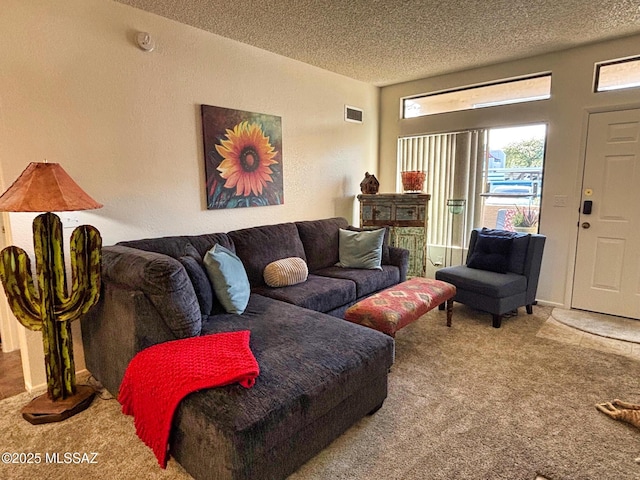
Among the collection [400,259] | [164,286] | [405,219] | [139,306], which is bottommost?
[400,259]

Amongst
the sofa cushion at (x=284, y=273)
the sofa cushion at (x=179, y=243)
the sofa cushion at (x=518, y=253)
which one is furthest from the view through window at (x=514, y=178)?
the sofa cushion at (x=179, y=243)

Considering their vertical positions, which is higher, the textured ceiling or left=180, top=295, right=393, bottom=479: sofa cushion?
the textured ceiling

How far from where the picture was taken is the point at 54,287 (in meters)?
2.01

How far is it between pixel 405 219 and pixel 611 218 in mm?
1921

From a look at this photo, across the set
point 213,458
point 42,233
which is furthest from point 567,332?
point 42,233

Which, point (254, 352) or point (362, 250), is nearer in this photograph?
point (254, 352)

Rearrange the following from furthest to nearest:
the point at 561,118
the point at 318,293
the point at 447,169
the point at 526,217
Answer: the point at 447,169, the point at 526,217, the point at 561,118, the point at 318,293

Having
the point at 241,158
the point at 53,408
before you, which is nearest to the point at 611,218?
the point at 241,158

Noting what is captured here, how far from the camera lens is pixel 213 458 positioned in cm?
144

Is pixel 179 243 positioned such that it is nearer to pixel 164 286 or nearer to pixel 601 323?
pixel 164 286

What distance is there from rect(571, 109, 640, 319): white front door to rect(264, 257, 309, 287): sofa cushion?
110 inches

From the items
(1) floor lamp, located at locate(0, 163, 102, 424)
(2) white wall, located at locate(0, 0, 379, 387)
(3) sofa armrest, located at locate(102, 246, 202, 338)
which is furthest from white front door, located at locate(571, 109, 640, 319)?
(1) floor lamp, located at locate(0, 163, 102, 424)

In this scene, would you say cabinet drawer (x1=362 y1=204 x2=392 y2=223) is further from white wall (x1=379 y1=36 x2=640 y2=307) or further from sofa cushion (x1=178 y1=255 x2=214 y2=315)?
sofa cushion (x1=178 y1=255 x2=214 y2=315)

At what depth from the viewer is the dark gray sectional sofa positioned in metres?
1.44
